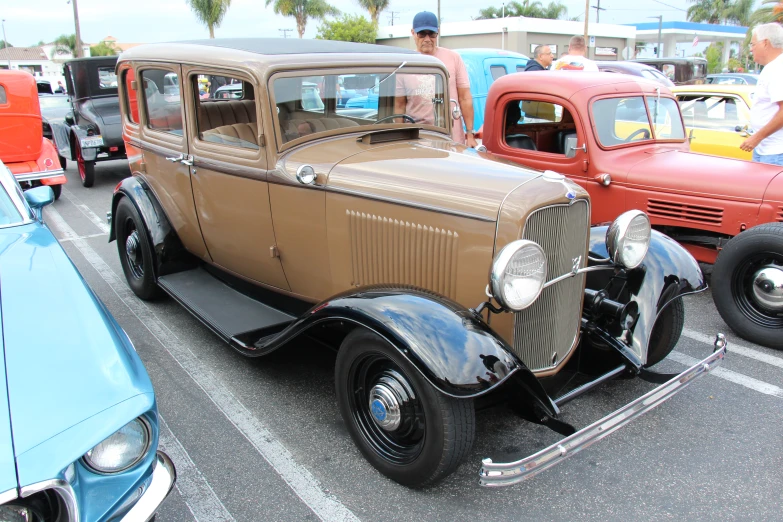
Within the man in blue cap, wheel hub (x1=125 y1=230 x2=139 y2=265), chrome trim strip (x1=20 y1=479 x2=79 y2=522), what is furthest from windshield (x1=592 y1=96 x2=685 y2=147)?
chrome trim strip (x1=20 y1=479 x2=79 y2=522)

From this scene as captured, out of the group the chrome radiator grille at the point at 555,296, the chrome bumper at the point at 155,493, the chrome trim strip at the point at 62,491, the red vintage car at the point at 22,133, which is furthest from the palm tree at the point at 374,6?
the chrome trim strip at the point at 62,491

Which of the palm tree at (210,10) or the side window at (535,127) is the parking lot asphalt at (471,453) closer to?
the side window at (535,127)

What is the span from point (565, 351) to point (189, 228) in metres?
2.55

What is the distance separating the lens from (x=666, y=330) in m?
3.04

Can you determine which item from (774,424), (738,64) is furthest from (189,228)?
(738,64)

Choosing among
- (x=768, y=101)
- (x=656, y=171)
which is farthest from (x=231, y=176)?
(x=768, y=101)

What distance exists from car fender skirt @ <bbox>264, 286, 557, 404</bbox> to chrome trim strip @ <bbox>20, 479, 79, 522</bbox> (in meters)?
1.10

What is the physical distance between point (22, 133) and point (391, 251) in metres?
6.85

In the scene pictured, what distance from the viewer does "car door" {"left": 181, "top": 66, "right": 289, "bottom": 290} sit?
318cm

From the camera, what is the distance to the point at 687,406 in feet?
9.71

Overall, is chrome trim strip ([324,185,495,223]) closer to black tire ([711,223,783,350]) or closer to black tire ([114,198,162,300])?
black tire ([114,198,162,300])

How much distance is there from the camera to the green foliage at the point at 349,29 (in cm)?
3878

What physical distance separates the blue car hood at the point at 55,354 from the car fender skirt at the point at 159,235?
4.85 feet

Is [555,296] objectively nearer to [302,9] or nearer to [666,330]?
[666,330]
